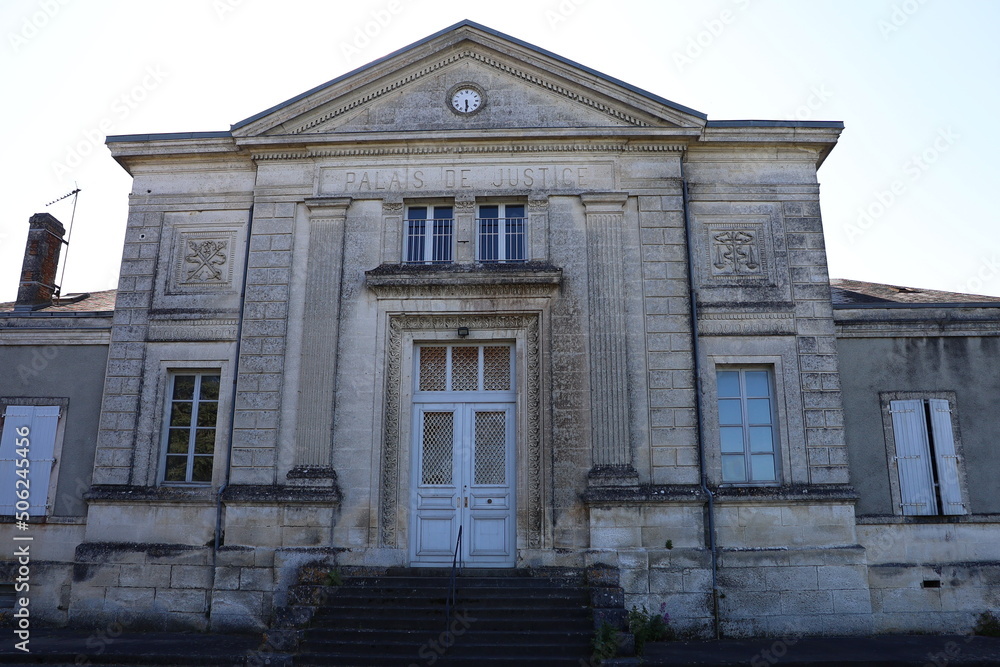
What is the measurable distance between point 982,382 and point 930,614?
3251 millimetres

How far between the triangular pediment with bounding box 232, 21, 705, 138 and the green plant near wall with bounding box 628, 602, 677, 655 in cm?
659

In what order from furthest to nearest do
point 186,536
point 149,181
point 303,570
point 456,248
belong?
point 149,181 < point 456,248 < point 186,536 < point 303,570

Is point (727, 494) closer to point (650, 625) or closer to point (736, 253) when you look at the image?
point (650, 625)

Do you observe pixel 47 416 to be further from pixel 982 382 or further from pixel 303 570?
pixel 982 382

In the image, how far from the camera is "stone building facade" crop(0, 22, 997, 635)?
992 centimetres

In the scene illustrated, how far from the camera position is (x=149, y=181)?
1172 cm

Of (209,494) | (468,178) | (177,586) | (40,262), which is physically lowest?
(177,586)

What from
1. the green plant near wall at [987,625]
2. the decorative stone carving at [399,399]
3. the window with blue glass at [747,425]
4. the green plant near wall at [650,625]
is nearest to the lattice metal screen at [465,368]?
the decorative stone carving at [399,399]

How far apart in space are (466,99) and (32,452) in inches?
317

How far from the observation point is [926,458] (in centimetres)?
1049


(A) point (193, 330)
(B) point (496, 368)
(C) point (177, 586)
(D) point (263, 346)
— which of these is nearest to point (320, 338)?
(D) point (263, 346)

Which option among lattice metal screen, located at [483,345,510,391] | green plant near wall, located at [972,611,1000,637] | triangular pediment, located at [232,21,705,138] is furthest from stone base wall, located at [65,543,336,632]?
green plant near wall, located at [972,611,1000,637]

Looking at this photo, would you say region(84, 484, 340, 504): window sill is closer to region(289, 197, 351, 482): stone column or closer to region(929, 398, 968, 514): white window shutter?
region(289, 197, 351, 482): stone column

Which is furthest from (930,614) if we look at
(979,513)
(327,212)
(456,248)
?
(327,212)
